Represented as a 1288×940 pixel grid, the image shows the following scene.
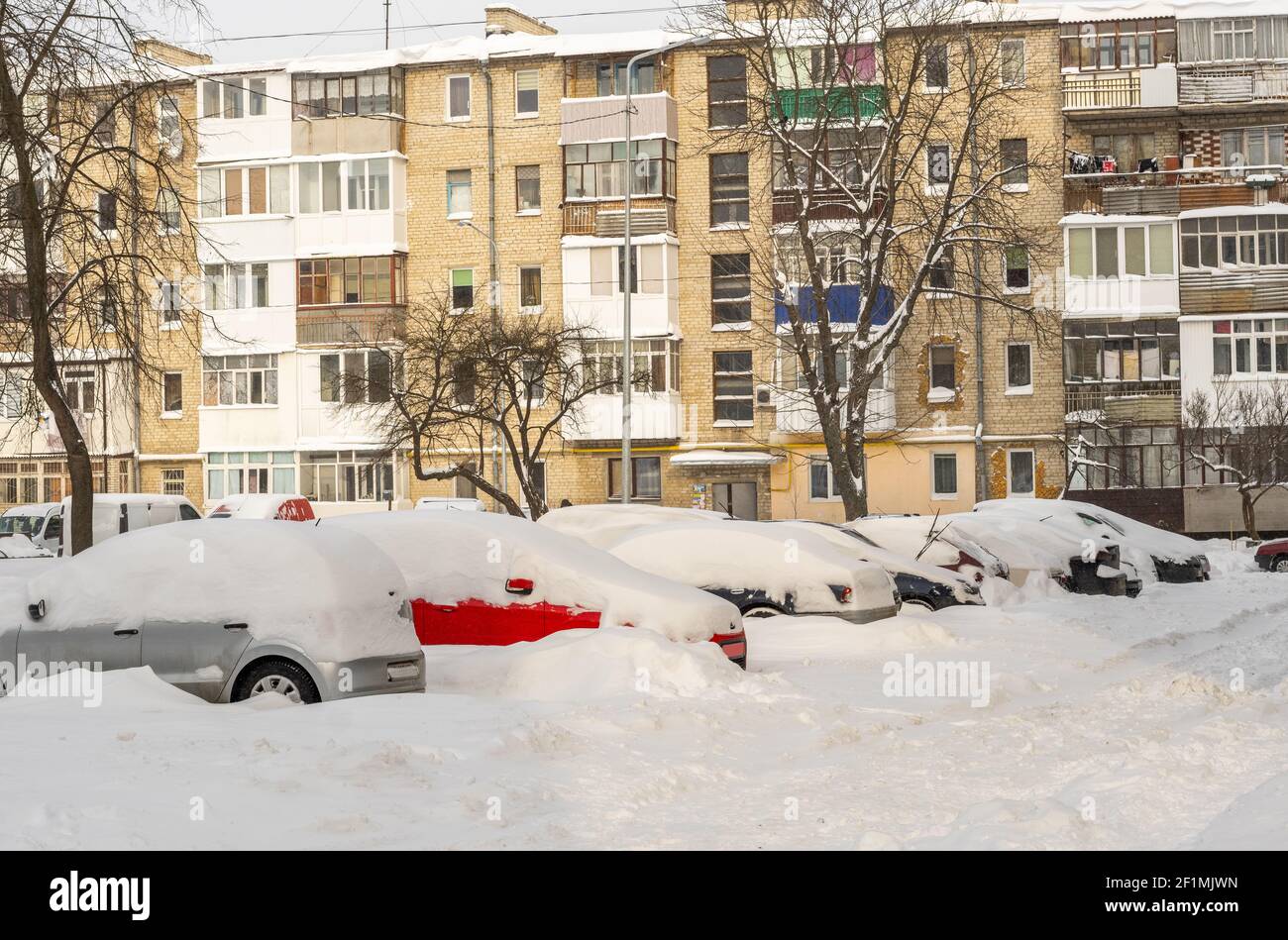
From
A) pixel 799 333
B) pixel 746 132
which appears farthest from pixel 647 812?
pixel 746 132

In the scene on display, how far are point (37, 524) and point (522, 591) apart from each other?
3713 cm

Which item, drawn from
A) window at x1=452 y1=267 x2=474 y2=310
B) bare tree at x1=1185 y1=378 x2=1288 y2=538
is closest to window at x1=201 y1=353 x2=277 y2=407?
window at x1=452 y1=267 x2=474 y2=310

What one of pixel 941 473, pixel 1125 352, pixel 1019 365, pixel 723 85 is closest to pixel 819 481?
pixel 941 473

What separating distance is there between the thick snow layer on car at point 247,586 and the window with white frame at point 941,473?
40352 millimetres

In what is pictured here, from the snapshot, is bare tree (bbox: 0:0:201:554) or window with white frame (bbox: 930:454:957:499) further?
window with white frame (bbox: 930:454:957:499)

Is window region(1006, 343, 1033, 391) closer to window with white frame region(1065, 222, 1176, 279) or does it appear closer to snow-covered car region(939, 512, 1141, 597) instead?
window with white frame region(1065, 222, 1176, 279)

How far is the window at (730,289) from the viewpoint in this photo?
53312 mm

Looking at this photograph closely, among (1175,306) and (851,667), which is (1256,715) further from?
(1175,306)

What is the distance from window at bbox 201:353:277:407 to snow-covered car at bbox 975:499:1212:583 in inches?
1145

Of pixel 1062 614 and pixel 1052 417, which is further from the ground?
pixel 1052 417

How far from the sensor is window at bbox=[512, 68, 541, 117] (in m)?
55.1

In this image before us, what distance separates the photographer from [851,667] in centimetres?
1673

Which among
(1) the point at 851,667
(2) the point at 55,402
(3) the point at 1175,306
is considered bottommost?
(1) the point at 851,667
